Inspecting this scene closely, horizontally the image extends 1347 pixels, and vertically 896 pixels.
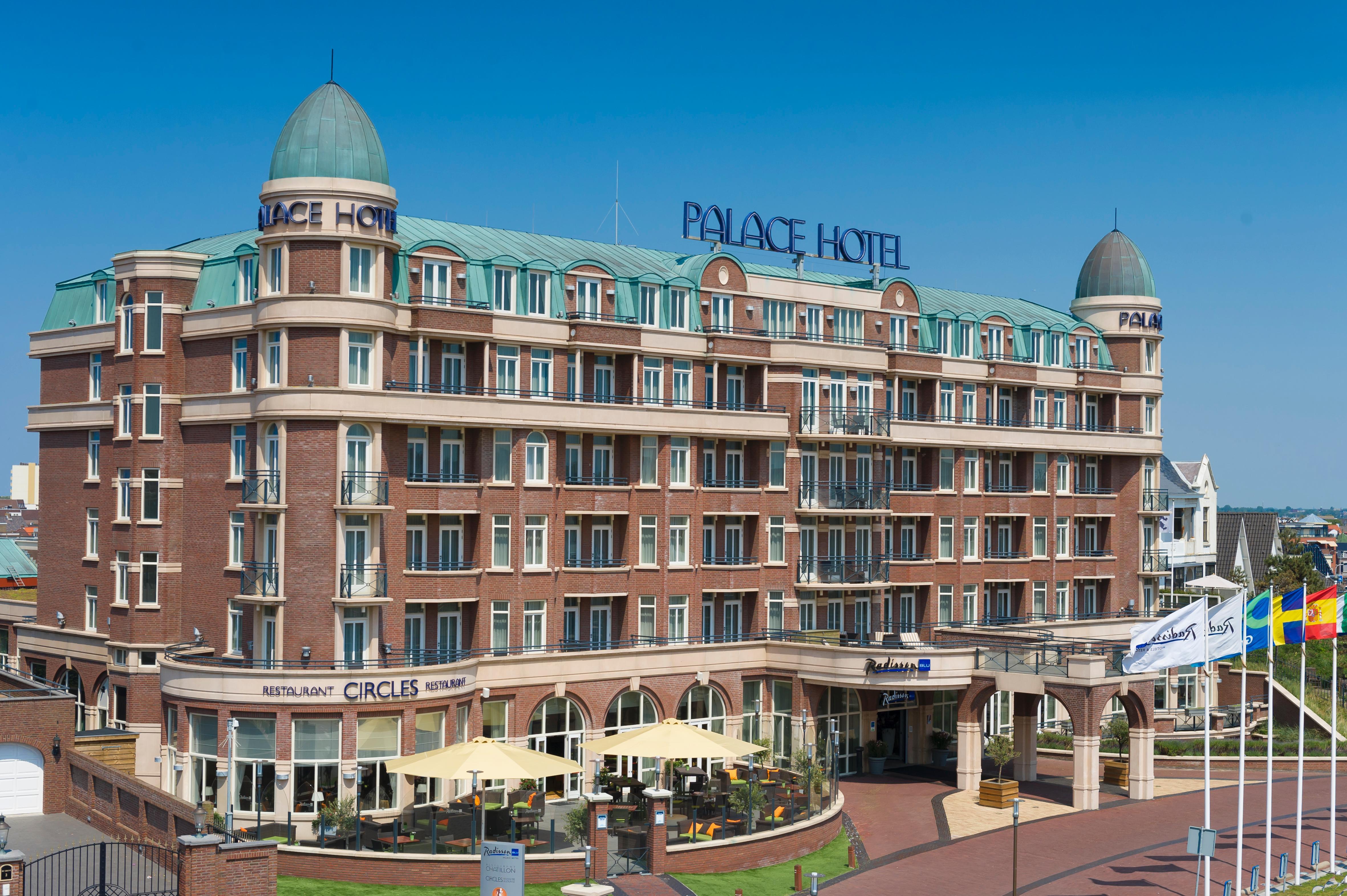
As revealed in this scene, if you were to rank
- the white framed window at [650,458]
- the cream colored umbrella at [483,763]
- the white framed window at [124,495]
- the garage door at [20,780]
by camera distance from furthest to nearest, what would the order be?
the white framed window at [650,458] < the white framed window at [124,495] < the garage door at [20,780] < the cream colored umbrella at [483,763]

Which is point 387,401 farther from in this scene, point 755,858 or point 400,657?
point 755,858

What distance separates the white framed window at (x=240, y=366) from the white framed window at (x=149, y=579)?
25.8 ft

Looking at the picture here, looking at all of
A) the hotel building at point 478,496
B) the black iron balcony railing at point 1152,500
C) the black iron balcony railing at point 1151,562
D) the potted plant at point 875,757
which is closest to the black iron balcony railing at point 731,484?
the hotel building at point 478,496

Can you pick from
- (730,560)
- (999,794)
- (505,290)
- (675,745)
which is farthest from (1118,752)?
(505,290)

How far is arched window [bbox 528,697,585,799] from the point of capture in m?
59.4

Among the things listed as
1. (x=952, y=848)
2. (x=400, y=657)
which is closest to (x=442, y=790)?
(x=400, y=657)

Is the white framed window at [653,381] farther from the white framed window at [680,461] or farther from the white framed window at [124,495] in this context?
the white framed window at [124,495]

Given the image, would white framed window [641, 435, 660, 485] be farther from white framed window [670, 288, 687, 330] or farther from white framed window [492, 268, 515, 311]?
white framed window [492, 268, 515, 311]

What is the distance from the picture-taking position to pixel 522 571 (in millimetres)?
60125

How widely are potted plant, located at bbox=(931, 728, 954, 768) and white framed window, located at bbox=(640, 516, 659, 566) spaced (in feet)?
59.3

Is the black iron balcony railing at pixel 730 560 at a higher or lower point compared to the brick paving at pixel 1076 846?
higher

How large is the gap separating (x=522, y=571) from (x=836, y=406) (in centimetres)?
1849

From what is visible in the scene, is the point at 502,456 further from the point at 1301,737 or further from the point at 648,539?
the point at 1301,737

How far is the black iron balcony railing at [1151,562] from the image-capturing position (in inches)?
3420
